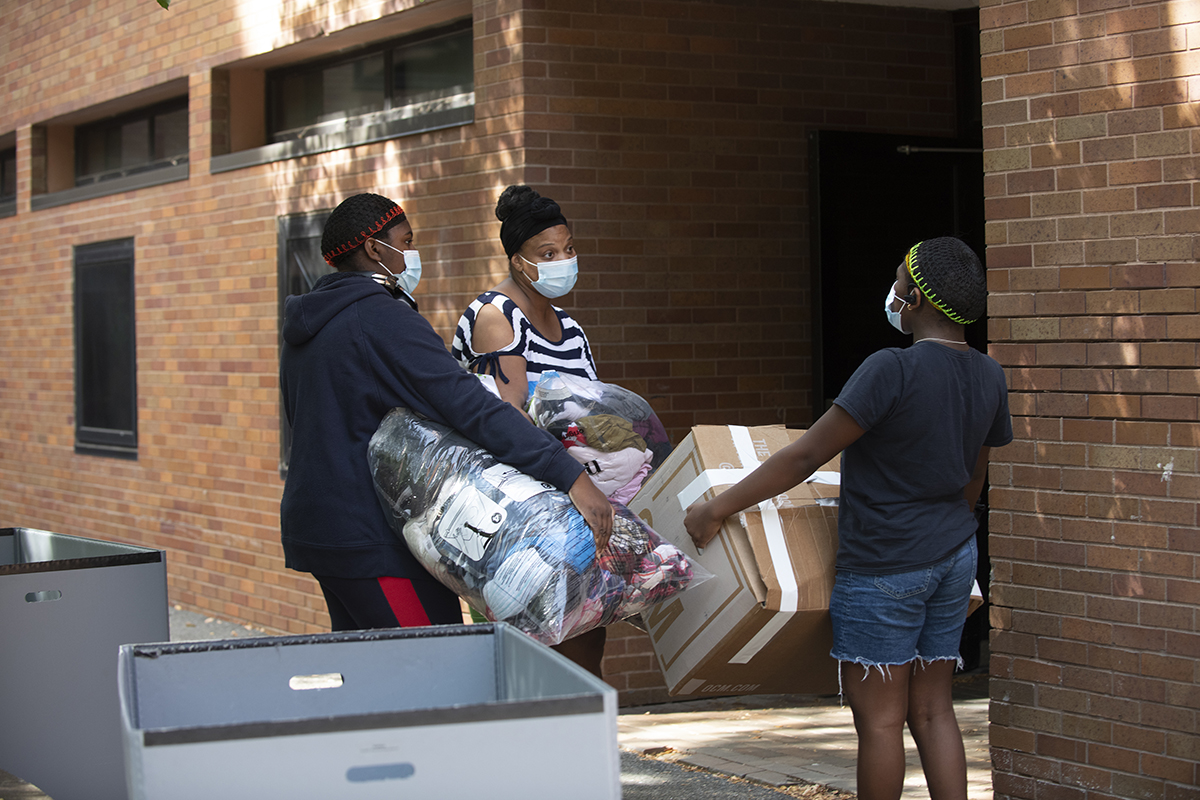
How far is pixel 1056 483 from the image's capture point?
4160mm

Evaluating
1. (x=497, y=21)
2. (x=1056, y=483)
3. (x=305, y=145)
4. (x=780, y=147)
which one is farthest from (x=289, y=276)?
(x=1056, y=483)

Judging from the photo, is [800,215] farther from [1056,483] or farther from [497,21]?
[1056,483]

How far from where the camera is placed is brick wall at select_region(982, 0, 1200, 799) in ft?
12.7

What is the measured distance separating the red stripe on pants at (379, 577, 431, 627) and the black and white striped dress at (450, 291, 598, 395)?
0.79 meters

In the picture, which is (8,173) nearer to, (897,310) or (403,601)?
(403,601)

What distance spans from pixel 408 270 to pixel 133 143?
24.8 ft

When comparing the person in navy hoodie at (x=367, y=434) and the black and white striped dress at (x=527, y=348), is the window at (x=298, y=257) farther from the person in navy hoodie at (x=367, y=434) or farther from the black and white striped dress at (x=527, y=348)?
the person in navy hoodie at (x=367, y=434)

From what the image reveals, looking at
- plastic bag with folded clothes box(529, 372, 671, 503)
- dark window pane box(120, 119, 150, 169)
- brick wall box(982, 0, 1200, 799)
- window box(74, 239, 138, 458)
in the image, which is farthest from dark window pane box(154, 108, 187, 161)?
brick wall box(982, 0, 1200, 799)

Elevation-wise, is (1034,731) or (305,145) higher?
(305,145)

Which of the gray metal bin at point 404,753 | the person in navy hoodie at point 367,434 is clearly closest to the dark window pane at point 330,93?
the person in navy hoodie at point 367,434

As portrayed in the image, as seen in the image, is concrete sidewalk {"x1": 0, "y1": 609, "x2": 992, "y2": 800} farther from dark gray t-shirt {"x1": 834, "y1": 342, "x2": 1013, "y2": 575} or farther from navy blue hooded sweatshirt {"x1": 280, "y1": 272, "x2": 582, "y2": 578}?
navy blue hooded sweatshirt {"x1": 280, "y1": 272, "x2": 582, "y2": 578}

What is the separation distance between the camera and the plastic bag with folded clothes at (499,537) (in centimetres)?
317

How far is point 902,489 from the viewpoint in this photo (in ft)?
11.2

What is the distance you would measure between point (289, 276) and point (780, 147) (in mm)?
3067
